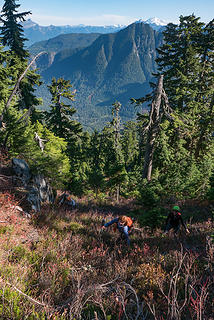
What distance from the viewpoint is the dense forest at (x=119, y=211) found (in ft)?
10.4

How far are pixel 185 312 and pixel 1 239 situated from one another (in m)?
4.38

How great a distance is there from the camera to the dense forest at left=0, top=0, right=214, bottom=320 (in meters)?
3.17

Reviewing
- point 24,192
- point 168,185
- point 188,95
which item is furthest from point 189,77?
point 24,192

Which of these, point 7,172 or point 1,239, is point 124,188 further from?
point 1,239

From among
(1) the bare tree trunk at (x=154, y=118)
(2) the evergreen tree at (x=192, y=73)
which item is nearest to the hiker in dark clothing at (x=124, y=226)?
(1) the bare tree trunk at (x=154, y=118)

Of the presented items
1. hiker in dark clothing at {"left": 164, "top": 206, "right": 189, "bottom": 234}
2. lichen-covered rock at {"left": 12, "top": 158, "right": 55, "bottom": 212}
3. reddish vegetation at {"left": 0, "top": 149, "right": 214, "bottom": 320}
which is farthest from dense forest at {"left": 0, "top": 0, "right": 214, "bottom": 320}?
lichen-covered rock at {"left": 12, "top": 158, "right": 55, "bottom": 212}

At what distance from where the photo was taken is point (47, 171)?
9.65m

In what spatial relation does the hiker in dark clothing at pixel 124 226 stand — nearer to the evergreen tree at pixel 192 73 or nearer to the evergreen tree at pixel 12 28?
the evergreen tree at pixel 192 73

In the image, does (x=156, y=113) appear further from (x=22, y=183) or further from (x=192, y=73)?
(x=192, y=73)

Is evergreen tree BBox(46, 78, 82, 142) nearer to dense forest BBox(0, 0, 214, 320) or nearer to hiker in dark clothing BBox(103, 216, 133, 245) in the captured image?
dense forest BBox(0, 0, 214, 320)

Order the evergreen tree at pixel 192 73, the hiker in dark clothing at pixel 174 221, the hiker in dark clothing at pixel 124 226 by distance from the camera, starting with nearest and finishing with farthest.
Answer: the hiker in dark clothing at pixel 124 226 → the hiker in dark clothing at pixel 174 221 → the evergreen tree at pixel 192 73

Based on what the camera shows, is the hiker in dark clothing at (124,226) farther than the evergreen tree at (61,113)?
No

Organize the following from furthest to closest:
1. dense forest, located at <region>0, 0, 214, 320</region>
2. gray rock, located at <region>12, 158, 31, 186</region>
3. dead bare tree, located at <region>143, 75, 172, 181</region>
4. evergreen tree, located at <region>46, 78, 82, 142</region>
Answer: evergreen tree, located at <region>46, 78, 82, 142</region> < dead bare tree, located at <region>143, 75, 172, 181</region> < gray rock, located at <region>12, 158, 31, 186</region> < dense forest, located at <region>0, 0, 214, 320</region>

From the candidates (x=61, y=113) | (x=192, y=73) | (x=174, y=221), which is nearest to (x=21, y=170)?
(x=174, y=221)
